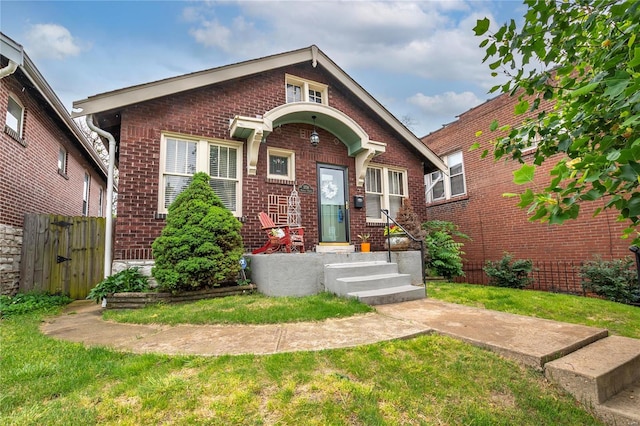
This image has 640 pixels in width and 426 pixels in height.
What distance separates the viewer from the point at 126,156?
589cm

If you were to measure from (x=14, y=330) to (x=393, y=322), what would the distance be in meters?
4.59

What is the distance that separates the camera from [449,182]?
11.4 metres

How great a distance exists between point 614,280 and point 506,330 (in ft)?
16.1

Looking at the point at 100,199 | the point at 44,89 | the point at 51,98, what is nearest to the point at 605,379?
the point at 44,89

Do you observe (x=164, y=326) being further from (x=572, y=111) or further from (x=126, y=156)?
(x=572, y=111)

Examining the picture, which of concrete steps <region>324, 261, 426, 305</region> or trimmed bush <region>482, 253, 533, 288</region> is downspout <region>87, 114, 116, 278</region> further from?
trimmed bush <region>482, 253, 533, 288</region>

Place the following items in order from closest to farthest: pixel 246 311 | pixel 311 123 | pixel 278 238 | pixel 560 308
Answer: pixel 246 311, pixel 560 308, pixel 278 238, pixel 311 123

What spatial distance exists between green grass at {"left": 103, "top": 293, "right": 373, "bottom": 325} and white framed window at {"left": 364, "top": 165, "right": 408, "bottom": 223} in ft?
13.3

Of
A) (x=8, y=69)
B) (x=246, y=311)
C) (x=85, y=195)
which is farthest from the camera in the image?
(x=85, y=195)

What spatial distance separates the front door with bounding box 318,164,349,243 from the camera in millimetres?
7746

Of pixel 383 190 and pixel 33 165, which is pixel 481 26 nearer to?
pixel 383 190

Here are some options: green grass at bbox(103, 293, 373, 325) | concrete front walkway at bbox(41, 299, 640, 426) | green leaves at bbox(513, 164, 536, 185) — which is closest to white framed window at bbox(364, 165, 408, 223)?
green grass at bbox(103, 293, 373, 325)

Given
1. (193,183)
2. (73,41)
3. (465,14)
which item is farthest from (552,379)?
(73,41)

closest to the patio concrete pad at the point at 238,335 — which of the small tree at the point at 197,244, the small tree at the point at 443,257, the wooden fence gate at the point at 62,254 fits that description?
the small tree at the point at 197,244
